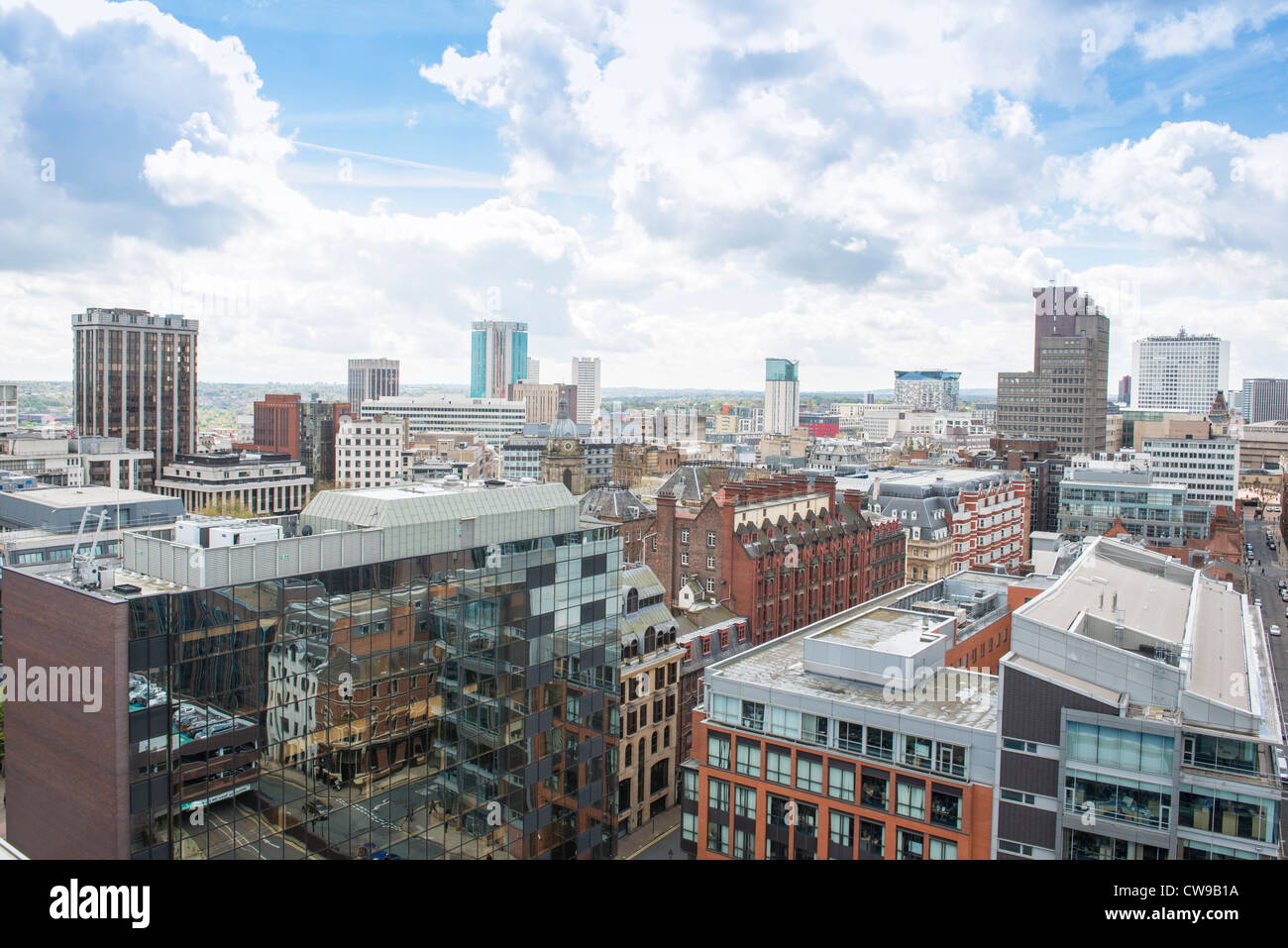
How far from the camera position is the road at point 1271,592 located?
7754cm

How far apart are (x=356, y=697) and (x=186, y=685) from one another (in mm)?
5497

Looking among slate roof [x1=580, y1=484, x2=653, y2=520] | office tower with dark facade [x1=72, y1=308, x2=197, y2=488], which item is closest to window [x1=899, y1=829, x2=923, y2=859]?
slate roof [x1=580, y1=484, x2=653, y2=520]

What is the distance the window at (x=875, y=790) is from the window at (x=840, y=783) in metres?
0.49

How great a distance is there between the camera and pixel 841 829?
37094mm

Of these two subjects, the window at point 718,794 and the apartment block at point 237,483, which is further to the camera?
the apartment block at point 237,483

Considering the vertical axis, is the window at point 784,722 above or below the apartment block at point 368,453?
below

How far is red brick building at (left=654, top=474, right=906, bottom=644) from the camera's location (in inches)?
2552

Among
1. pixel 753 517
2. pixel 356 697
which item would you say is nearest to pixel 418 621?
pixel 356 697

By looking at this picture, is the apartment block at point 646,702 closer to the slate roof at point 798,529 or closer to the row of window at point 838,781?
the row of window at point 838,781

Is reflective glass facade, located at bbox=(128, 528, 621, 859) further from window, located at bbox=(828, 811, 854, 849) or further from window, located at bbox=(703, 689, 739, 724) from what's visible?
window, located at bbox=(828, 811, 854, 849)

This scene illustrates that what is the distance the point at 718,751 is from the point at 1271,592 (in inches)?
4056

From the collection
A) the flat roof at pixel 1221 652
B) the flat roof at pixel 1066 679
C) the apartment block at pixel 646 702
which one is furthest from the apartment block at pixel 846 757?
the apartment block at pixel 646 702

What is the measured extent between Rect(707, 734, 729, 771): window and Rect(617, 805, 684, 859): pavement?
8.02 meters
